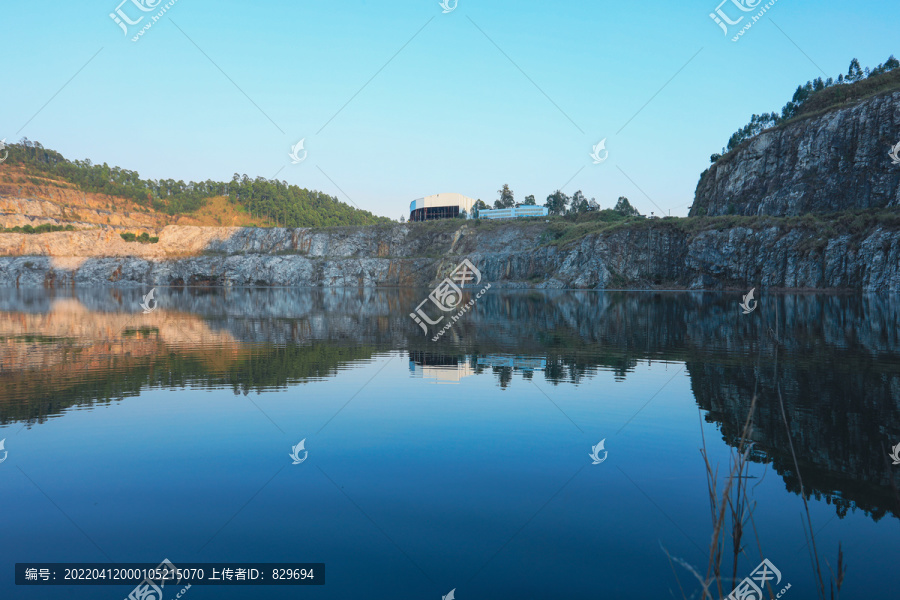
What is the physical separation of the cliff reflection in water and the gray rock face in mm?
73100

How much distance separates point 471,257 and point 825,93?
9749 centimetres

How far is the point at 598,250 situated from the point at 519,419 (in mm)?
114340

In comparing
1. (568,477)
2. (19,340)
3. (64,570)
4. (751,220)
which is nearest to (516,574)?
(568,477)

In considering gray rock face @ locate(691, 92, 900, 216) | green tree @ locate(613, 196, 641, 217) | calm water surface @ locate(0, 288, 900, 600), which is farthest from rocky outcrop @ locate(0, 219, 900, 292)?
calm water surface @ locate(0, 288, 900, 600)

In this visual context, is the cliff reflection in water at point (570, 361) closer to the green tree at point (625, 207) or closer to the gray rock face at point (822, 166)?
the gray rock face at point (822, 166)

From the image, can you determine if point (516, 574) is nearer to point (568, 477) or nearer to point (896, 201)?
point (568, 477)

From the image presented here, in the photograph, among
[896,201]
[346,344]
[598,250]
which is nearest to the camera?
[346,344]

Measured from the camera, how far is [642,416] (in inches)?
572

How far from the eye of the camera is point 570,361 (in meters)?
23.5

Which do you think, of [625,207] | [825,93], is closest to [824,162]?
[825,93]

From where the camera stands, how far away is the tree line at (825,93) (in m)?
119

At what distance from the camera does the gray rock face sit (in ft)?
316

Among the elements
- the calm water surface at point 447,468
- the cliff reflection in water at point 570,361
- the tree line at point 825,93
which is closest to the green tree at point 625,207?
the tree line at point 825,93

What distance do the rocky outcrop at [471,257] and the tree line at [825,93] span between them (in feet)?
145
